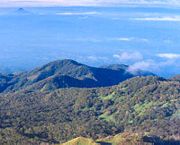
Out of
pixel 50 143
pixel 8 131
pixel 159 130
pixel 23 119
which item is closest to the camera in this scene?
pixel 50 143

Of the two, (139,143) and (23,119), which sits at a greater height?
(139,143)

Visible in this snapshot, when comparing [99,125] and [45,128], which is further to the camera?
[99,125]

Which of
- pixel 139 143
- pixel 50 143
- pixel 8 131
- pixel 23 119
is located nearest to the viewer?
pixel 139 143

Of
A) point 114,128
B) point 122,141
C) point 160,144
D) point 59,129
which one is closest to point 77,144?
point 122,141

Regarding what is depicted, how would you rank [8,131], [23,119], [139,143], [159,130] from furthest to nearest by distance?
1. [23,119]
2. [159,130]
3. [8,131]
4. [139,143]

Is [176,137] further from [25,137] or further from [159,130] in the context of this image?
[25,137]

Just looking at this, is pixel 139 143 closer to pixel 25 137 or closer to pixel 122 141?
pixel 122 141

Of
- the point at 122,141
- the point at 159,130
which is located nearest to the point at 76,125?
the point at 159,130

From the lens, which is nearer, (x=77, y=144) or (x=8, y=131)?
(x=77, y=144)

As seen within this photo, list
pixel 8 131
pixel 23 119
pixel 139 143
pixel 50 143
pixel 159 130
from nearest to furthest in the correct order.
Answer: pixel 139 143
pixel 50 143
pixel 8 131
pixel 159 130
pixel 23 119
